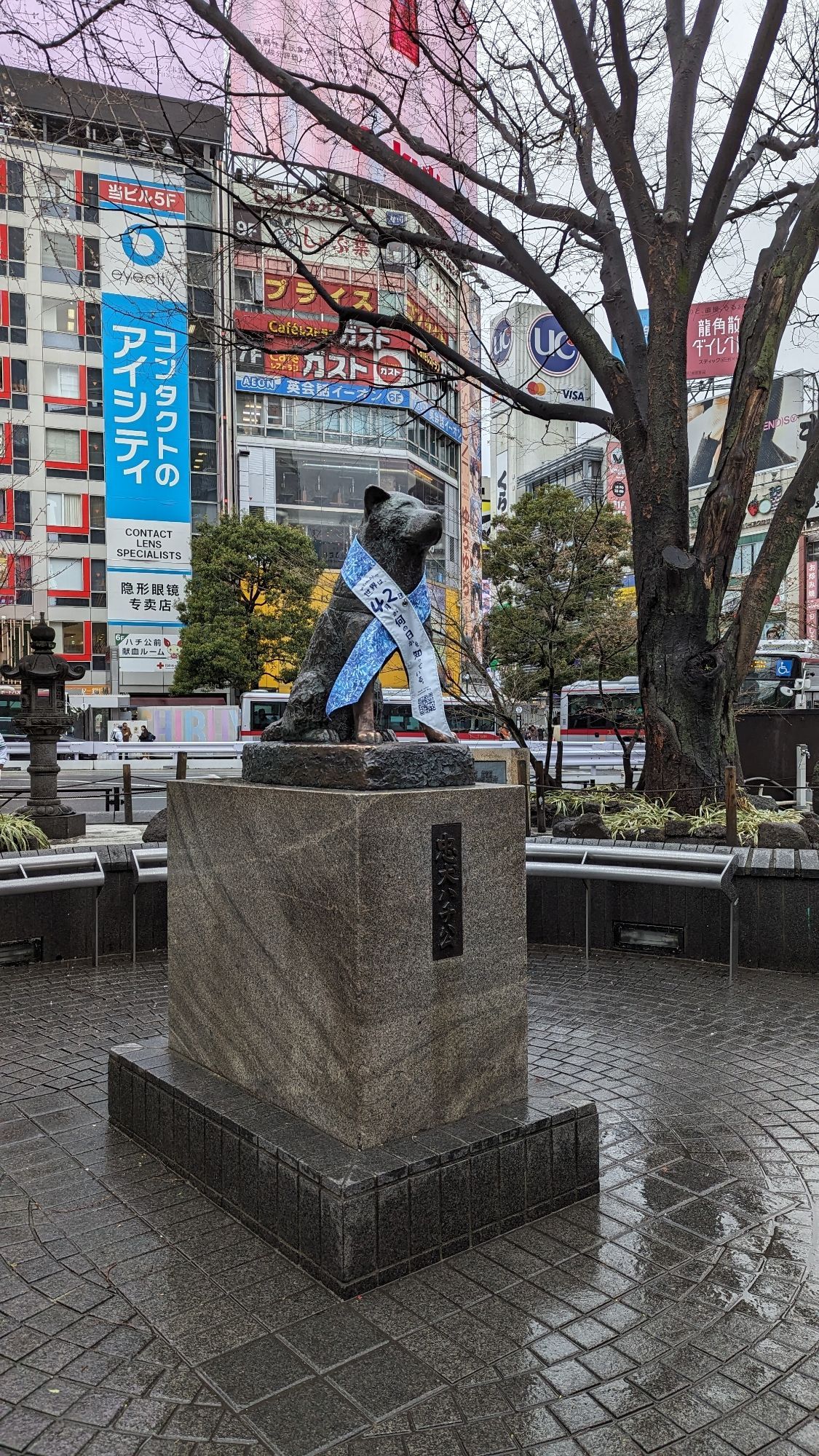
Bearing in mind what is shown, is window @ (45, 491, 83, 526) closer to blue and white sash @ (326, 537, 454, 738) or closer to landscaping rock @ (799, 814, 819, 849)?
landscaping rock @ (799, 814, 819, 849)

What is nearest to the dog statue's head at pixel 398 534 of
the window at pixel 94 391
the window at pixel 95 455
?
the window at pixel 95 455

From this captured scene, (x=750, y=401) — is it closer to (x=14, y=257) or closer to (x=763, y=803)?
(x=763, y=803)

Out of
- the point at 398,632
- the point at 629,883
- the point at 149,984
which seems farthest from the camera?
the point at 629,883

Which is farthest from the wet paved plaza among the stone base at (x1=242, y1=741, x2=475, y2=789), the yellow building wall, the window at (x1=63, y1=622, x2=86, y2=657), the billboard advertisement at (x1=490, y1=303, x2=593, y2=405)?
the window at (x1=63, y1=622, x2=86, y2=657)

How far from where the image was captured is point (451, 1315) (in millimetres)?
2732

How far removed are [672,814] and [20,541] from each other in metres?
34.7

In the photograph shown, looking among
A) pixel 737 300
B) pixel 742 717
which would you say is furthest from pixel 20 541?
pixel 742 717

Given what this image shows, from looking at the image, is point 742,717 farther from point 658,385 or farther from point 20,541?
point 20,541

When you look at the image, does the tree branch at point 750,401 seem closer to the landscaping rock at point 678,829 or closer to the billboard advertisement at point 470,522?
the landscaping rock at point 678,829

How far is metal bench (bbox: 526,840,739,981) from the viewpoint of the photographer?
643cm

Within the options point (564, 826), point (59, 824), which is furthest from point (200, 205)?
point (564, 826)

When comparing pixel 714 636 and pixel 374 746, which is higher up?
pixel 714 636

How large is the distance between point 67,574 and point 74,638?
120 inches

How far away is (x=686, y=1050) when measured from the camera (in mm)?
4969
